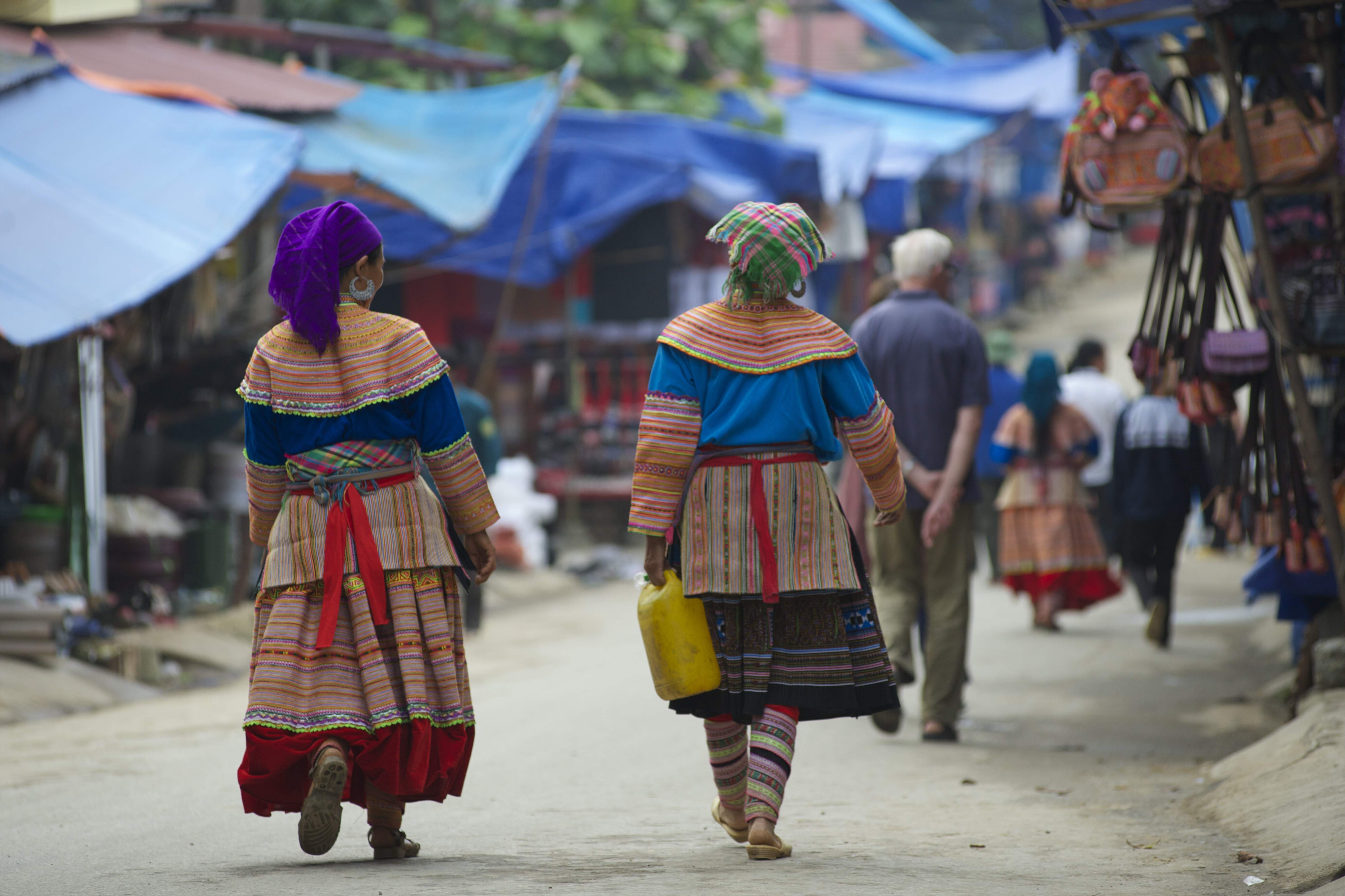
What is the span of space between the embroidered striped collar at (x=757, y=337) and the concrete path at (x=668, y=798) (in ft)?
4.60

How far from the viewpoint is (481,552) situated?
458 cm

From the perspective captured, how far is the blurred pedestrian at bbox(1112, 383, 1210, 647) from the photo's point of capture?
9.62 m

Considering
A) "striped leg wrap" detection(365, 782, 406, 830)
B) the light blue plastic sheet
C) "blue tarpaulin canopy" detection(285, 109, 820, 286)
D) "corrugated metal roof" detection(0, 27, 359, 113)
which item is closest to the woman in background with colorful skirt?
"striped leg wrap" detection(365, 782, 406, 830)

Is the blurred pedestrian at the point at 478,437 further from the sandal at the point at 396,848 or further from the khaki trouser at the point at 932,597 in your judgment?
the sandal at the point at 396,848

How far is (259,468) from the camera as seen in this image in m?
4.41

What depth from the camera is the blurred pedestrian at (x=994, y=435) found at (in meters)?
11.4

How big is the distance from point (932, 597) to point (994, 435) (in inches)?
177

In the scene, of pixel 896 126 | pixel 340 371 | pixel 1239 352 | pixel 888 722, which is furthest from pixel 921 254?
pixel 896 126

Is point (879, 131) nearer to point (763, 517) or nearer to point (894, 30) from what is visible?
point (763, 517)

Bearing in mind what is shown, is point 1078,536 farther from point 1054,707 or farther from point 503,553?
point 503,553

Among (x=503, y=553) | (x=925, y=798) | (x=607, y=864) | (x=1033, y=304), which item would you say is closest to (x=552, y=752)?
(x=925, y=798)

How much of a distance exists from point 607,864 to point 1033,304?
97.1 feet

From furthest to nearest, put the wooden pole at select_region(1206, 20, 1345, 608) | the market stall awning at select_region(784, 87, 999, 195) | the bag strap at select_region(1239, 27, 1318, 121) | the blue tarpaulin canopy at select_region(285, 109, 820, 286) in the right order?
the market stall awning at select_region(784, 87, 999, 195) → the blue tarpaulin canopy at select_region(285, 109, 820, 286) → the bag strap at select_region(1239, 27, 1318, 121) → the wooden pole at select_region(1206, 20, 1345, 608)

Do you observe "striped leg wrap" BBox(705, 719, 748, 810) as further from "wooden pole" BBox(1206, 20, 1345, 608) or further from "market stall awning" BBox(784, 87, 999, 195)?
"market stall awning" BBox(784, 87, 999, 195)
